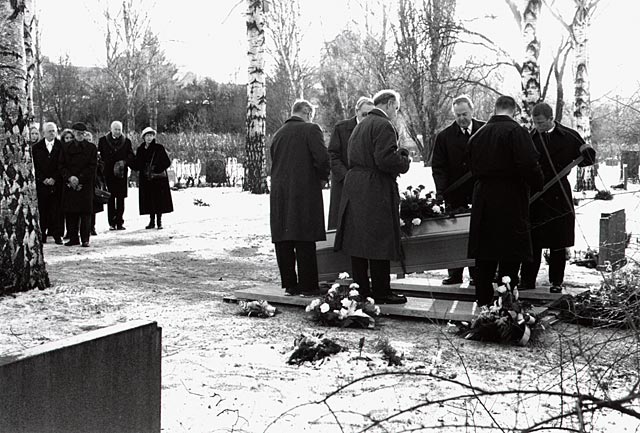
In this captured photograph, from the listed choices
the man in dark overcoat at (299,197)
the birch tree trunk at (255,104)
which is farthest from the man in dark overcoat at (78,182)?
the birch tree trunk at (255,104)

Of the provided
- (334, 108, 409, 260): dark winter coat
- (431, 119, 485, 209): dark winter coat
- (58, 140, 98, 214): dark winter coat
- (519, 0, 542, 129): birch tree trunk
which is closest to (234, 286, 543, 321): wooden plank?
(334, 108, 409, 260): dark winter coat

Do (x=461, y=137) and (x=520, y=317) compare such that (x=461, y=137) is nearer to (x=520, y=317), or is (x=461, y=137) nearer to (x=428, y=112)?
(x=520, y=317)

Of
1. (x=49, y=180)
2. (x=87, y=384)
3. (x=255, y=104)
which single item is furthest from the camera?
(x=255, y=104)

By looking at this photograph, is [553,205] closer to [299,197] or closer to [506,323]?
[506,323]

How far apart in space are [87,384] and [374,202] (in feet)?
13.6

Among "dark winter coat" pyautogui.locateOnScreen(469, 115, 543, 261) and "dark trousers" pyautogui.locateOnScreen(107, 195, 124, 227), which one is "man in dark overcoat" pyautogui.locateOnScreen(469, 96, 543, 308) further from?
"dark trousers" pyautogui.locateOnScreen(107, 195, 124, 227)

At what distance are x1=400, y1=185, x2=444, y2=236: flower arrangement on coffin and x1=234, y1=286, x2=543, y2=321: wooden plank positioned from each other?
0.69m

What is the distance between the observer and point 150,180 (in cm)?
1330

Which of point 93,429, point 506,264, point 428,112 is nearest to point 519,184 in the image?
point 506,264

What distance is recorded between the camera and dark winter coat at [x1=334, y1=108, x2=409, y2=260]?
21.3 ft

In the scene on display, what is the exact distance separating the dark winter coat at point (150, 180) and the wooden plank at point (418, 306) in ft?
20.9

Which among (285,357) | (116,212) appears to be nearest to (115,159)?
(116,212)

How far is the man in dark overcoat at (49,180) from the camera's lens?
37.2 feet

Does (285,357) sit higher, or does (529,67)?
(529,67)
